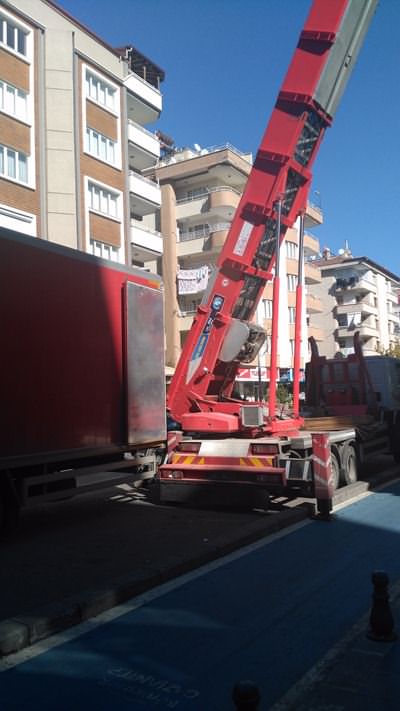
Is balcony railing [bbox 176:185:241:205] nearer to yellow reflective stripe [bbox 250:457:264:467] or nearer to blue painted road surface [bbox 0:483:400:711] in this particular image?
yellow reflective stripe [bbox 250:457:264:467]

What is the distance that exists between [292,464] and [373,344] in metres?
58.8

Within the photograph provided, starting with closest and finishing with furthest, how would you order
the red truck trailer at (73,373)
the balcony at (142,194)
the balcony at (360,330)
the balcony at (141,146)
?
the red truck trailer at (73,373), the balcony at (142,194), the balcony at (141,146), the balcony at (360,330)

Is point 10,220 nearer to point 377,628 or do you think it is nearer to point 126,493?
point 126,493

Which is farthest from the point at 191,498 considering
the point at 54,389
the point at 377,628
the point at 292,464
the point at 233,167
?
the point at 233,167

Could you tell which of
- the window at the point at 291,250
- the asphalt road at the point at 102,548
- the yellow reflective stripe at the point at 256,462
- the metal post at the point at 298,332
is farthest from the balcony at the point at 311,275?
the yellow reflective stripe at the point at 256,462

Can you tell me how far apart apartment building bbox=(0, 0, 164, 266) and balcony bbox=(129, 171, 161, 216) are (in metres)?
2.24

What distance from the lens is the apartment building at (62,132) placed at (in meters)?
21.2

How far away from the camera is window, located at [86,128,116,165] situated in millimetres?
24531

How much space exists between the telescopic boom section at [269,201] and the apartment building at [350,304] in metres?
53.1

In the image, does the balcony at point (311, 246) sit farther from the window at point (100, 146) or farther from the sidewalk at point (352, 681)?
the sidewalk at point (352, 681)

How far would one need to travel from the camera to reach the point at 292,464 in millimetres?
9164

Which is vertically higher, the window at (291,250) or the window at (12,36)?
→ the window at (12,36)

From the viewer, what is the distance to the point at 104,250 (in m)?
24.9

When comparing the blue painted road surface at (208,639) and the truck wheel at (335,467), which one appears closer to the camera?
the blue painted road surface at (208,639)
